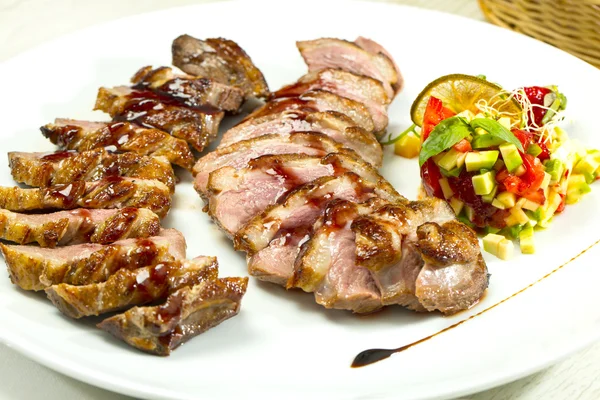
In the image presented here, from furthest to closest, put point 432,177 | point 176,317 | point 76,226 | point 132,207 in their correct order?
point 432,177 → point 132,207 → point 76,226 → point 176,317

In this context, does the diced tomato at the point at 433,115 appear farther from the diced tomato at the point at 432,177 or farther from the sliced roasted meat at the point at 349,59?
the sliced roasted meat at the point at 349,59

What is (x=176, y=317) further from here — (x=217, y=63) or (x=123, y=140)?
(x=217, y=63)

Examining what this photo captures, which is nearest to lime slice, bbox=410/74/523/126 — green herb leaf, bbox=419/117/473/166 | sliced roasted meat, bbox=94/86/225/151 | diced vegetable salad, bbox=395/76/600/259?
diced vegetable salad, bbox=395/76/600/259

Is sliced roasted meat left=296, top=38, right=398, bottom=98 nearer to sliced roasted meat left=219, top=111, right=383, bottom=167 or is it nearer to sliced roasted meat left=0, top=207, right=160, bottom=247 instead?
sliced roasted meat left=219, top=111, right=383, bottom=167

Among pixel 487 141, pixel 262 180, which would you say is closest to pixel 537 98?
pixel 487 141

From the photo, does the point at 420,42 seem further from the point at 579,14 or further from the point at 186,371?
the point at 186,371

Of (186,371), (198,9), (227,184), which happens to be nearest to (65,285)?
(186,371)
